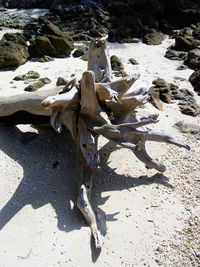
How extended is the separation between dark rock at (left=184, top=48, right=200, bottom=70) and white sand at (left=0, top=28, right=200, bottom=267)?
2586 millimetres

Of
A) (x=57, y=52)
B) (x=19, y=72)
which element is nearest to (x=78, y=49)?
(x=57, y=52)

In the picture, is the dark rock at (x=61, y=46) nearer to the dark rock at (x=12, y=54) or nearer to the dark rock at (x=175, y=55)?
the dark rock at (x=12, y=54)

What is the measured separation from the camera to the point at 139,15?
8.90 metres

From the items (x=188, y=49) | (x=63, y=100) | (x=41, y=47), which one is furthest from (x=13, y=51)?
(x=188, y=49)

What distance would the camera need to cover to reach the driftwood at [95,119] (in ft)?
9.69

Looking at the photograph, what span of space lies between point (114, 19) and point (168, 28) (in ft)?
5.23

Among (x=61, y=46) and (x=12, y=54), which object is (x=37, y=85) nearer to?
(x=12, y=54)

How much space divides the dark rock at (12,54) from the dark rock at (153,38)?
3099 mm

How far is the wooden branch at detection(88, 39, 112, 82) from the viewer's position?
3564 millimetres

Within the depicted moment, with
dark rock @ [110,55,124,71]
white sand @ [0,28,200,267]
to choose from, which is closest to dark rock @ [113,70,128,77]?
dark rock @ [110,55,124,71]

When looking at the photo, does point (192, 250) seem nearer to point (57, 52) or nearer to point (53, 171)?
point (53, 171)

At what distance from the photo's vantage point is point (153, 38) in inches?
Result: 307

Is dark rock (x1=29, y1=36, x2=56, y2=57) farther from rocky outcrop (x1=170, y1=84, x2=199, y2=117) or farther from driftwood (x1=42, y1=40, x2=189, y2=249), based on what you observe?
driftwood (x1=42, y1=40, x2=189, y2=249)

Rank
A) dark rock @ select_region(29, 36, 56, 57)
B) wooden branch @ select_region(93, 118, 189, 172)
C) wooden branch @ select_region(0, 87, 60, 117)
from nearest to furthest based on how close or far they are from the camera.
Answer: wooden branch @ select_region(93, 118, 189, 172) → wooden branch @ select_region(0, 87, 60, 117) → dark rock @ select_region(29, 36, 56, 57)
